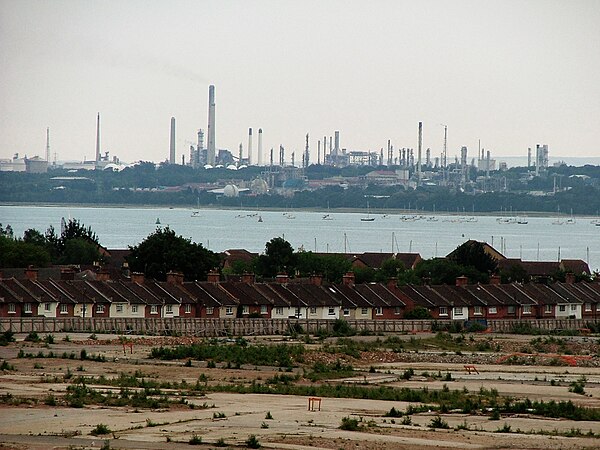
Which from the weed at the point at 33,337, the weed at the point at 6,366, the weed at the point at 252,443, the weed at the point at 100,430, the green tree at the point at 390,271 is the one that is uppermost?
the weed at the point at 252,443

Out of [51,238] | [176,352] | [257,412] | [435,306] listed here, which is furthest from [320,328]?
[51,238]

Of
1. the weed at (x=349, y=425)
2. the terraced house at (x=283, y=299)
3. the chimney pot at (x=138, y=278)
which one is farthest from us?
the chimney pot at (x=138, y=278)

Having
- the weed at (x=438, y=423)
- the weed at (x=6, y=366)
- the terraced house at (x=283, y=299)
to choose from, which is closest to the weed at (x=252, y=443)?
the weed at (x=438, y=423)

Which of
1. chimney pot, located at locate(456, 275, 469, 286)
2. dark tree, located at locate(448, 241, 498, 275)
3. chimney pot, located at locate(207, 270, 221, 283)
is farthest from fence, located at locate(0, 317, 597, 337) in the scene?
dark tree, located at locate(448, 241, 498, 275)

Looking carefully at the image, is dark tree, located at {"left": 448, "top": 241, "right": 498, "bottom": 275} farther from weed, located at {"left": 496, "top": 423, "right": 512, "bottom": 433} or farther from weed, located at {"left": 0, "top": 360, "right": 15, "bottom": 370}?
weed, located at {"left": 496, "top": 423, "right": 512, "bottom": 433}

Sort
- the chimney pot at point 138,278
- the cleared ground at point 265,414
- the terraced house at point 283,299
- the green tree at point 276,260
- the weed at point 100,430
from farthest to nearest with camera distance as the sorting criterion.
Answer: the green tree at point 276,260 < the chimney pot at point 138,278 < the terraced house at point 283,299 < the weed at point 100,430 < the cleared ground at point 265,414

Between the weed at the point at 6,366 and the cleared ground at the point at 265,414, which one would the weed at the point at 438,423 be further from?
the weed at the point at 6,366
